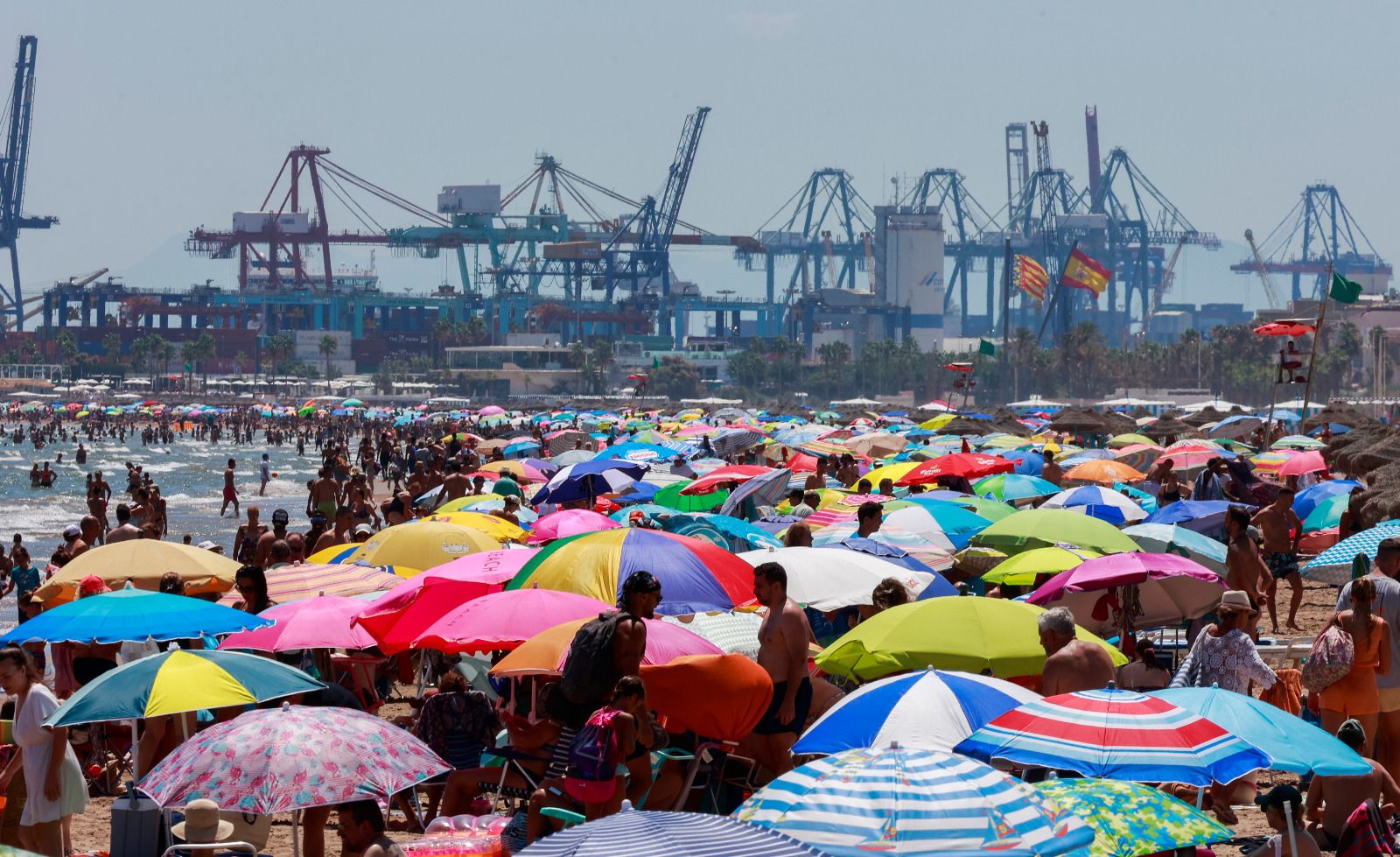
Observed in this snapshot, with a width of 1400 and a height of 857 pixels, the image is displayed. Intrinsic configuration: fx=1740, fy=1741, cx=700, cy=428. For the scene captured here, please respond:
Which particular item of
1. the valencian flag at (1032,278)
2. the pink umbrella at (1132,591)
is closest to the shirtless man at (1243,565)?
the pink umbrella at (1132,591)

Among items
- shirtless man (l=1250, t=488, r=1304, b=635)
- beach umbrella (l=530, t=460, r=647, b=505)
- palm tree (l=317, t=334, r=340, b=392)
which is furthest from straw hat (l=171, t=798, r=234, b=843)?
palm tree (l=317, t=334, r=340, b=392)

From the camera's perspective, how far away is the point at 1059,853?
14.8 feet

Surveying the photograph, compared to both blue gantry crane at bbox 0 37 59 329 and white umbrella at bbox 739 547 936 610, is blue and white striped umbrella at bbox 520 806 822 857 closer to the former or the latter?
white umbrella at bbox 739 547 936 610

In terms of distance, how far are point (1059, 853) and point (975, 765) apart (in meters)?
0.31

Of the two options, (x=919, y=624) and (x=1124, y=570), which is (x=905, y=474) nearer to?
(x=1124, y=570)

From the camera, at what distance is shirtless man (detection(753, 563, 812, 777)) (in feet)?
22.9

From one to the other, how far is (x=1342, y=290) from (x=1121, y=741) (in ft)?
71.7

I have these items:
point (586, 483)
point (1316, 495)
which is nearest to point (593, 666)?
point (1316, 495)

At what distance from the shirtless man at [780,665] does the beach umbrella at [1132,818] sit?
199cm

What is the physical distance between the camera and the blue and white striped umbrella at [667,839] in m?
3.83

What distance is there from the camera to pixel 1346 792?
6379 millimetres

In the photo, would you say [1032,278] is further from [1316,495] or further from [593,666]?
[593,666]

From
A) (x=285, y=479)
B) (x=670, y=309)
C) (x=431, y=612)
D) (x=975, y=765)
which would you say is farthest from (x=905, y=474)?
(x=670, y=309)

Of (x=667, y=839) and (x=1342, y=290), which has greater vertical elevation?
(x=1342, y=290)
